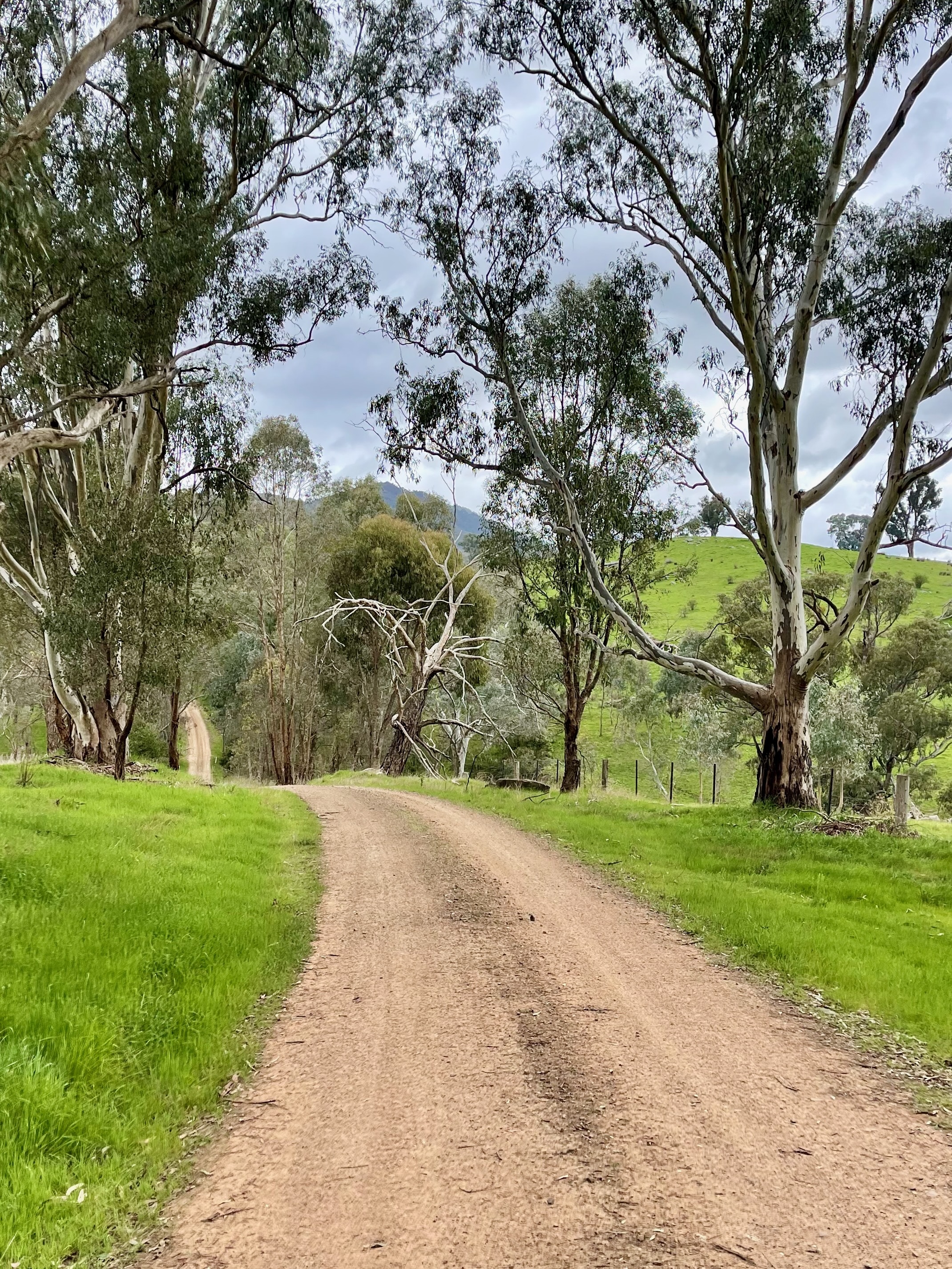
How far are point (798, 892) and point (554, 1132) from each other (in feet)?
18.1

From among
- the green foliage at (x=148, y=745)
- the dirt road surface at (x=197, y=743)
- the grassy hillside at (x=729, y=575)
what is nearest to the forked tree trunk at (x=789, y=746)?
the dirt road surface at (x=197, y=743)

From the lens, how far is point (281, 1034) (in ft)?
13.3

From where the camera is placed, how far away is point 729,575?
253 feet

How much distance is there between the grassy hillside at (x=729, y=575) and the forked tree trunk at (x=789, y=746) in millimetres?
34352

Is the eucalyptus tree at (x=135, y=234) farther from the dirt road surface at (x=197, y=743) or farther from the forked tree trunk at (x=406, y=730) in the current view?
the dirt road surface at (x=197, y=743)

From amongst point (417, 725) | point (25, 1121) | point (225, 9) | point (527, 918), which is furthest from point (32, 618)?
point (25, 1121)

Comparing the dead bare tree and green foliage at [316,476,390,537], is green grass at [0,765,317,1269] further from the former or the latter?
→ green foliage at [316,476,390,537]

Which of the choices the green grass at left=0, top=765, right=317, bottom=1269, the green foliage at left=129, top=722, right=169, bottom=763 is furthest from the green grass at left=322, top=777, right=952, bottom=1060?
the green foliage at left=129, top=722, right=169, bottom=763

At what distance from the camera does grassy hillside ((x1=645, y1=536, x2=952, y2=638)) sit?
58.1 meters

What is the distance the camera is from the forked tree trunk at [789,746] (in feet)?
38.7

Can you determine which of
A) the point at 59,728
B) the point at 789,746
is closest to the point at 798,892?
the point at 789,746

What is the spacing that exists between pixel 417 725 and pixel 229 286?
1237cm

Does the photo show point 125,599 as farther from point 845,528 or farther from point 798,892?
point 845,528

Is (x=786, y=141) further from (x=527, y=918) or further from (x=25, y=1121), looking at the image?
(x=25, y=1121)
